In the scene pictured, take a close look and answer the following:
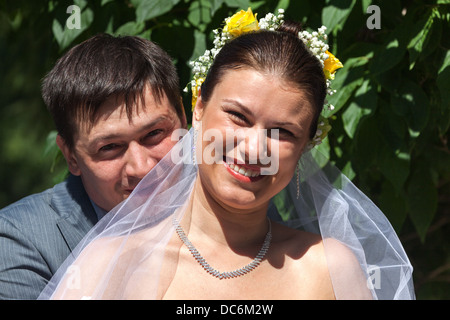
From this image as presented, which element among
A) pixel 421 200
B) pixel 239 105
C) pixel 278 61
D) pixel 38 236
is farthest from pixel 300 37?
pixel 38 236

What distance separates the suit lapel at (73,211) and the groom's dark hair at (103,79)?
0.19m

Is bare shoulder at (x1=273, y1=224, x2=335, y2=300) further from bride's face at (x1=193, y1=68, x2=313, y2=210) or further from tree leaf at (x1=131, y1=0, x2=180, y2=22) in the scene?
tree leaf at (x1=131, y1=0, x2=180, y2=22)

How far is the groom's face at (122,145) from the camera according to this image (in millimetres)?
2639

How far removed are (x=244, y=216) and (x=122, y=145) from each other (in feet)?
1.98

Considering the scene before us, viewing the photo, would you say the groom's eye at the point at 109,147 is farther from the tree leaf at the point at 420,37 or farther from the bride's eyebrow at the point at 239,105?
the tree leaf at the point at 420,37

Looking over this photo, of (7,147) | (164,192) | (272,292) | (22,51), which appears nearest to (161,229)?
(164,192)

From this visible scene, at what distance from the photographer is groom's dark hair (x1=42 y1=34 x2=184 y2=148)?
2678mm

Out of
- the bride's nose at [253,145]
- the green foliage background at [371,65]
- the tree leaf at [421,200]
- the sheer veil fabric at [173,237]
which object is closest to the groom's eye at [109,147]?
the sheer veil fabric at [173,237]

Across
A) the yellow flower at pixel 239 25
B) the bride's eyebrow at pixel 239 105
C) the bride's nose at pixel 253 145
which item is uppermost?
the yellow flower at pixel 239 25

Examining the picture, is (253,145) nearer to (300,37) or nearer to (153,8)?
(300,37)

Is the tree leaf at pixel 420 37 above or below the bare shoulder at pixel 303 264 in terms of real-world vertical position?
above

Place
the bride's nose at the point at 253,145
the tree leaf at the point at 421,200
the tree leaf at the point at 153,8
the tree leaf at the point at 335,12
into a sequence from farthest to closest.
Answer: the tree leaf at the point at 421,200
the tree leaf at the point at 153,8
the tree leaf at the point at 335,12
the bride's nose at the point at 253,145

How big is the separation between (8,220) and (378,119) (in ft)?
5.18
